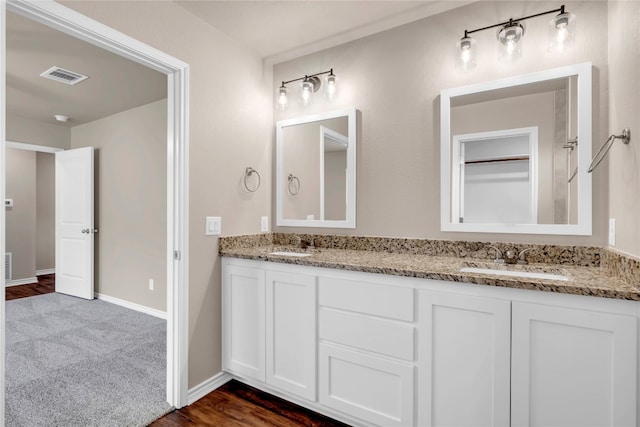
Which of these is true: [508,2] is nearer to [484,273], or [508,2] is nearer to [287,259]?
[484,273]

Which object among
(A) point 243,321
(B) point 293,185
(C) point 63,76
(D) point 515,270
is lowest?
(A) point 243,321

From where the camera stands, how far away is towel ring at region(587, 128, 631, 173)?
1.38 metres

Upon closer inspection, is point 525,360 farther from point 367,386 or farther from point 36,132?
point 36,132

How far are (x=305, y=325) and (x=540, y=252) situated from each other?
1307 millimetres

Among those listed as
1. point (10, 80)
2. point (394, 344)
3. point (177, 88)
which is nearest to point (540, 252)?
point (394, 344)

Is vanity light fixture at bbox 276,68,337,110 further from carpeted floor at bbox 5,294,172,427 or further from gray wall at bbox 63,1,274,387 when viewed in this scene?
carpeted floor at bbox 5,294,172,427

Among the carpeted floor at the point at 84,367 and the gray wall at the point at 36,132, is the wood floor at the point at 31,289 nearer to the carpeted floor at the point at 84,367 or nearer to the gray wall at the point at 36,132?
the carpeted floor at the point at 84,367

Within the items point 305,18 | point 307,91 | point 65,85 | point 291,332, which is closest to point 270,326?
point 291,332

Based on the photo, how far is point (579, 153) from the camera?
1.66m

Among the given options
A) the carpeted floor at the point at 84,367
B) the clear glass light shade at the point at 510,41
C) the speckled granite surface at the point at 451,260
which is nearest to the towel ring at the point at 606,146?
the speckled granite surface at the point at 451,260

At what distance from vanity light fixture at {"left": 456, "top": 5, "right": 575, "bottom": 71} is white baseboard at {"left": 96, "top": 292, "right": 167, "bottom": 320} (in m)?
3.59

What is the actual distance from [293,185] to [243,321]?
3.50 feet

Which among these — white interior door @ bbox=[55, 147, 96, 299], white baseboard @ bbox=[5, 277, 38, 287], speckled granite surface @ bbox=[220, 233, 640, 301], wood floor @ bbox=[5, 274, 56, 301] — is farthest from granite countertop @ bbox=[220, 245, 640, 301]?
white baseboard @ bbox=[5, 277, 38, 287]

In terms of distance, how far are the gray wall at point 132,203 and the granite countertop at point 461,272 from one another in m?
1.82
